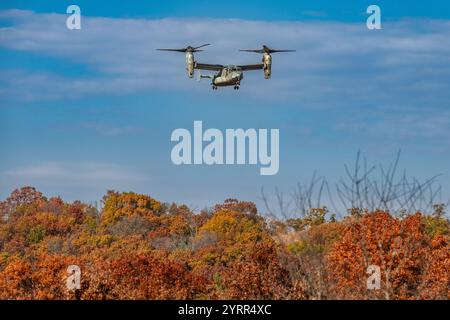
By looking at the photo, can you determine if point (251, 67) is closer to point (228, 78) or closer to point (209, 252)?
point (228, 78)

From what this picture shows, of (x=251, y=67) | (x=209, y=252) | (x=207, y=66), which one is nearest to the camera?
(x=251, y=67)

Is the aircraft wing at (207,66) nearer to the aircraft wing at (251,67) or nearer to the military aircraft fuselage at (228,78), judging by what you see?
the military aircraft fuselage at (228,78)

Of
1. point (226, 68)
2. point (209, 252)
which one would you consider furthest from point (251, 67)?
point (209, 252)

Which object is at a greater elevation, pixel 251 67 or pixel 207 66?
pixel 207 66

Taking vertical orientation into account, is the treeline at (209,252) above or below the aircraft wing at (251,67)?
below

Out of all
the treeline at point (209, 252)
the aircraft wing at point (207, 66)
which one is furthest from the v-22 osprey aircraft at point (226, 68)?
the treeline at point (209, 252)

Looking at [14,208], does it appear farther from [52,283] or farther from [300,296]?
[300,296]

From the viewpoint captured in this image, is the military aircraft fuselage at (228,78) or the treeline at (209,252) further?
the military aircraft fuselage at (228,78)

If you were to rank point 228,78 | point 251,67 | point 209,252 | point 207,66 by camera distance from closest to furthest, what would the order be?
1. point 228,78
2. point 251,67
3. point 207,66
4. point 209,252
